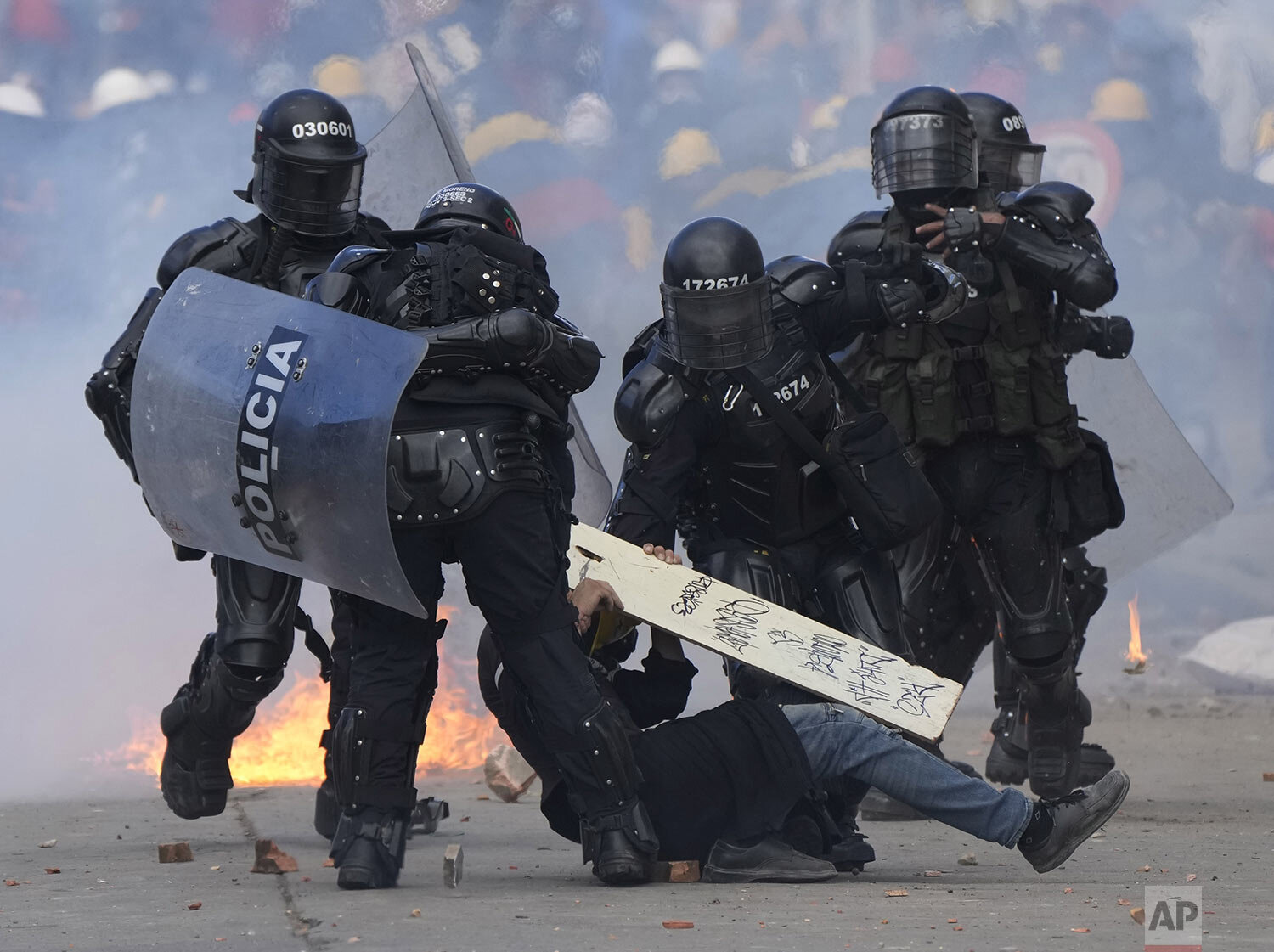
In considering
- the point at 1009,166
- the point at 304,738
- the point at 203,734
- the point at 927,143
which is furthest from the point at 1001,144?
the point at 304,738

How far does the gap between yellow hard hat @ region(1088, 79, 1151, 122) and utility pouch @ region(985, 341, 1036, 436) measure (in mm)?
5037

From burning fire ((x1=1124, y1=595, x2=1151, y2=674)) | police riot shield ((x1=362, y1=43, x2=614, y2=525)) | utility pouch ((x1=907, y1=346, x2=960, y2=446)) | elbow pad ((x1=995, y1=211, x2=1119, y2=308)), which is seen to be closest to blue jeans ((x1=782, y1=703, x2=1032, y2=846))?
utility pouch ((x1=907, y1=346, x2=960, y2=446))

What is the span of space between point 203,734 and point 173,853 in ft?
1.10

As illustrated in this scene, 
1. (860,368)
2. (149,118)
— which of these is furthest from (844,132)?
(860,368)

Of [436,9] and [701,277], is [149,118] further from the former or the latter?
[701,277]

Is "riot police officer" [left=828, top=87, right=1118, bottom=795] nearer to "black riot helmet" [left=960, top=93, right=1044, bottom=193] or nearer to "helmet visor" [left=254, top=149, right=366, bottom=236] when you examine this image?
"black riot helmet" [left=960, top=93, right=1044, bottom=193]

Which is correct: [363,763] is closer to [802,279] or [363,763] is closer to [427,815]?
[427,815]

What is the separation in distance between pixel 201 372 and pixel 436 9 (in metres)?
5.85

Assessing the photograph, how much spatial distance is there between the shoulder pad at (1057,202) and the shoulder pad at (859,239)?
14.7 inches

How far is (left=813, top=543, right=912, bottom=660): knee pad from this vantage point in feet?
13.8

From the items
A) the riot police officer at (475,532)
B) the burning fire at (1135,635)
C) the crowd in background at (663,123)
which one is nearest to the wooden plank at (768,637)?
the riot police officer at (475,532)

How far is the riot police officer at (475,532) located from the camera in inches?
139

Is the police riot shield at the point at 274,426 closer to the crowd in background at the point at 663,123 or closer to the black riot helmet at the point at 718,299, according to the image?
the black riot helmet at the point at 718,299

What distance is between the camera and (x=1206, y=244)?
940 centimetres
